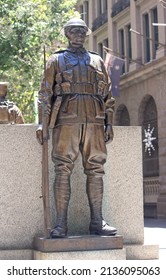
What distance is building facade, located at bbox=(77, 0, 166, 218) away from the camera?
2927 cm

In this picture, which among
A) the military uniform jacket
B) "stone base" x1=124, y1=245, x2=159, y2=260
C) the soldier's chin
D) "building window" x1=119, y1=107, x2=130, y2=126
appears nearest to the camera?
the military uniform jacket

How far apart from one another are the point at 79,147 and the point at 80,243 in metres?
1.17

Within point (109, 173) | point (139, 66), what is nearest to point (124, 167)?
point (109, 173)

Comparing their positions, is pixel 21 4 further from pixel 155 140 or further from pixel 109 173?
pixel 109 173

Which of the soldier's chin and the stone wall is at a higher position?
the soldier's chin

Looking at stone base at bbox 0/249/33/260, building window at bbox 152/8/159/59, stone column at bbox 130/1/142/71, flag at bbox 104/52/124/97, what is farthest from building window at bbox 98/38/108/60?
stone base at bbox 0/249/33/260

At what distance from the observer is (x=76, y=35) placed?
7340mm

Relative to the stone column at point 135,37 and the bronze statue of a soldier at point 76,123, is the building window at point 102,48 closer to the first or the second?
the stone column at point 135,37

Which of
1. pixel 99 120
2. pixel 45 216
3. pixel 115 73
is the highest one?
pixel 115 73

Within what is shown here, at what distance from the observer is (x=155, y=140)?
3047 cm

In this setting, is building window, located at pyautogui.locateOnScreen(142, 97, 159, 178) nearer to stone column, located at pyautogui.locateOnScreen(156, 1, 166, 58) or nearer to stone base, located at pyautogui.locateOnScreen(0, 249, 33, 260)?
stone column, located at pyautogui.locateOnScreen(156, 1, 166, 58)

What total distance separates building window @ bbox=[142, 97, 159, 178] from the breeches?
76.6ft

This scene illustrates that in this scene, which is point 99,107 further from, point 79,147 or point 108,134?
point 79,147
